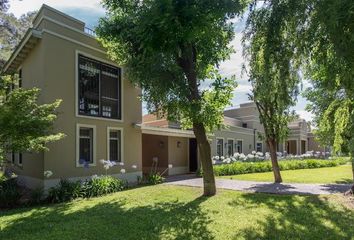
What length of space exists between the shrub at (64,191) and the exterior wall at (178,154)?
9.41 m

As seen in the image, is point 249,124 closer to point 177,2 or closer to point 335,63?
point 177,2

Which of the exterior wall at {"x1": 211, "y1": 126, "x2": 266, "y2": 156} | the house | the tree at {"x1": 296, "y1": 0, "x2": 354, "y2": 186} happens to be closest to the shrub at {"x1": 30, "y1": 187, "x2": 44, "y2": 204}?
the house

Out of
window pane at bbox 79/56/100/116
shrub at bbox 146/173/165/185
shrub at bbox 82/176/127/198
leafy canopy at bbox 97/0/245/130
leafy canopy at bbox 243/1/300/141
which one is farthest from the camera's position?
shrub at bbox 146/173/165/185

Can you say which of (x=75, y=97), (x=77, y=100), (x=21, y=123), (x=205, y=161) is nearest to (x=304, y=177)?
(x=205, y=161)

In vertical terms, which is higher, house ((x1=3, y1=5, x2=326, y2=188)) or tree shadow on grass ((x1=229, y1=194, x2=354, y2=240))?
house ((x1=3, y1=5, x2=326, y2=188))

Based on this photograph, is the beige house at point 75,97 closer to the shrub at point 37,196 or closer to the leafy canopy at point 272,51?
the shrub at point 37,196

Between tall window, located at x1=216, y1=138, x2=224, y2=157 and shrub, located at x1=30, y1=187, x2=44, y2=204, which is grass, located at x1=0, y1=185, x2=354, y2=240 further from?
tall window, located at x1=216, y1=138, x2=224, y2=157

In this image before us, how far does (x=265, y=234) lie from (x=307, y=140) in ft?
151

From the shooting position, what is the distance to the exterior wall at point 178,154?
873 inches

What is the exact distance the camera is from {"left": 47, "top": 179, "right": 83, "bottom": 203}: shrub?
12.3 m

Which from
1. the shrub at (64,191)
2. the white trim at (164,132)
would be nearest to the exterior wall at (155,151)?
the white trim at (164,132)

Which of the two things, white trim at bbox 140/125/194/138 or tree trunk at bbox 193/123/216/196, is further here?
white trim at bbox 140/125/194/138

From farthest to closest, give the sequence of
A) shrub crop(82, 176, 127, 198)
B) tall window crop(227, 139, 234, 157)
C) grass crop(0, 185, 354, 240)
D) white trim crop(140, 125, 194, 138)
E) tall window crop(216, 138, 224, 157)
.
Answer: tall window crop(227, 139, 234, 157), tall window crop(216, 138, 224, 157), white trim crop(140, 125, 194, 138), shrub crop(82, 176, 127, 198), grass crop(0, 185, 354, 240)

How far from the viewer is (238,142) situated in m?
32.8
